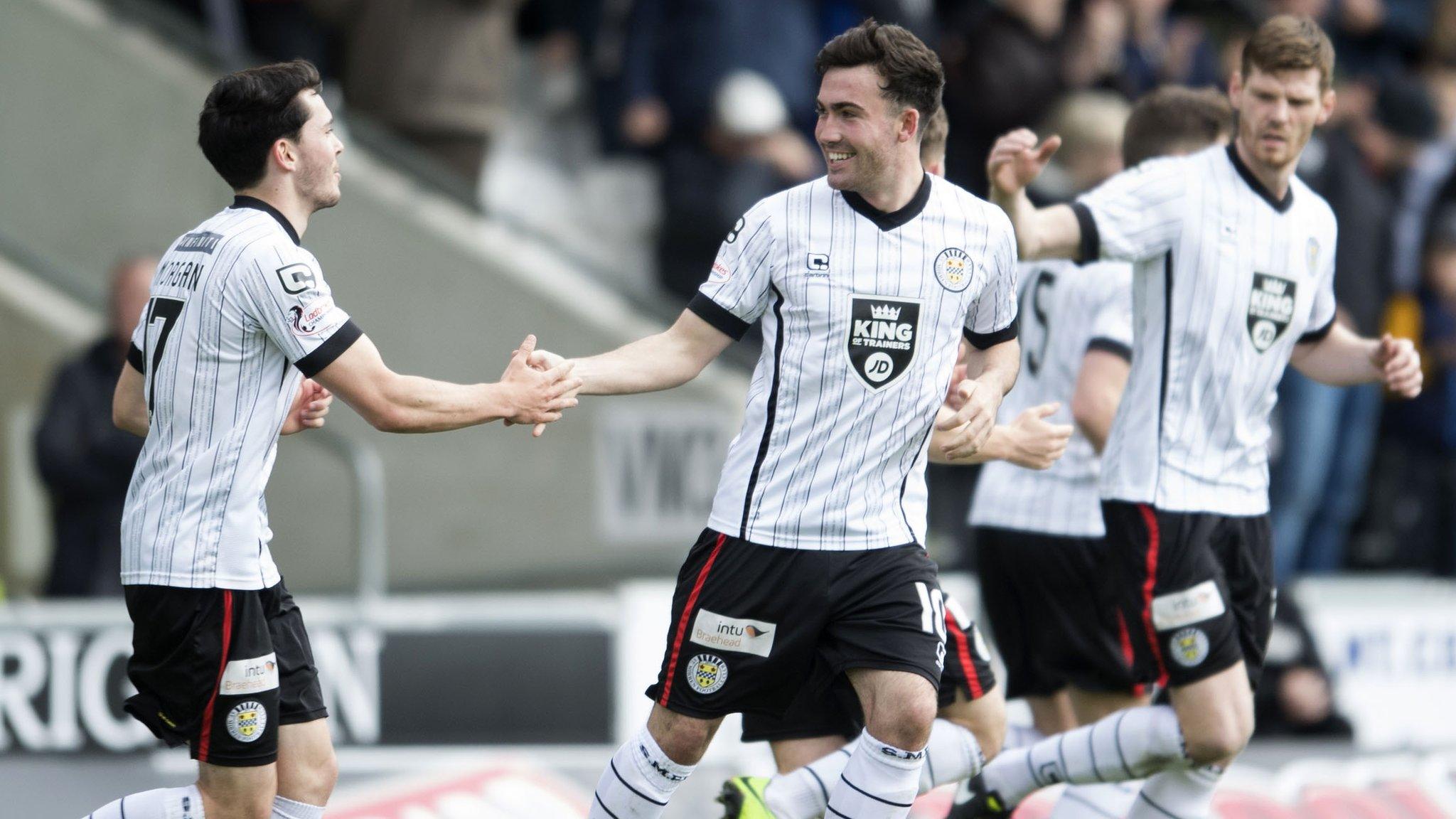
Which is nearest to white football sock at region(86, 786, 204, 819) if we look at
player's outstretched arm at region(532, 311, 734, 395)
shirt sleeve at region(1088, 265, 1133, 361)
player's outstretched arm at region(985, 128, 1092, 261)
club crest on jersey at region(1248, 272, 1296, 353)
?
player's outstretched arm at region(532, 311, 734, 395)

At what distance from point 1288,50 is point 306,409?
3117 millimetres

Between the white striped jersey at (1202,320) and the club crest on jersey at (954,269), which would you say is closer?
the club crest on jersey at (954,269)

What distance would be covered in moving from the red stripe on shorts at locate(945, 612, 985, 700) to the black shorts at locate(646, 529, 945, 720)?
0.63m

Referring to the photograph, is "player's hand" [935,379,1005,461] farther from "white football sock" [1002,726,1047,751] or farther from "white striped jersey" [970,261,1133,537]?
"white football sock" [1002,726,1047,751]

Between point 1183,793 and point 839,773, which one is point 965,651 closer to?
point 839,773

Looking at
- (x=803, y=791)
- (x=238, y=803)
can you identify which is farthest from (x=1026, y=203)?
(x=238, y=803)

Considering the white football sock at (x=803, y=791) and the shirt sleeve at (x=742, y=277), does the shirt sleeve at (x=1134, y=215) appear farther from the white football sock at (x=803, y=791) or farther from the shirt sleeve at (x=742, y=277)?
the white football sock at (x=803, y=791)

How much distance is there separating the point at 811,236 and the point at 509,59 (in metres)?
5.95

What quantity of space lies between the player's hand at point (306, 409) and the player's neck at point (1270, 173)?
2.92 meters

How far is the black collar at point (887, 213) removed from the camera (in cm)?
518

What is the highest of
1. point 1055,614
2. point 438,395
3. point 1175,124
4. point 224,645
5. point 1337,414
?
point 1175,124

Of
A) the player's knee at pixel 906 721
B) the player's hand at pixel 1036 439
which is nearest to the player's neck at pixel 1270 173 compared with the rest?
the player's hand at pixel 1036 439

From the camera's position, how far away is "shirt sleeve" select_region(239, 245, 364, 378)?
4.82m

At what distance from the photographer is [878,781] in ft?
16.8
